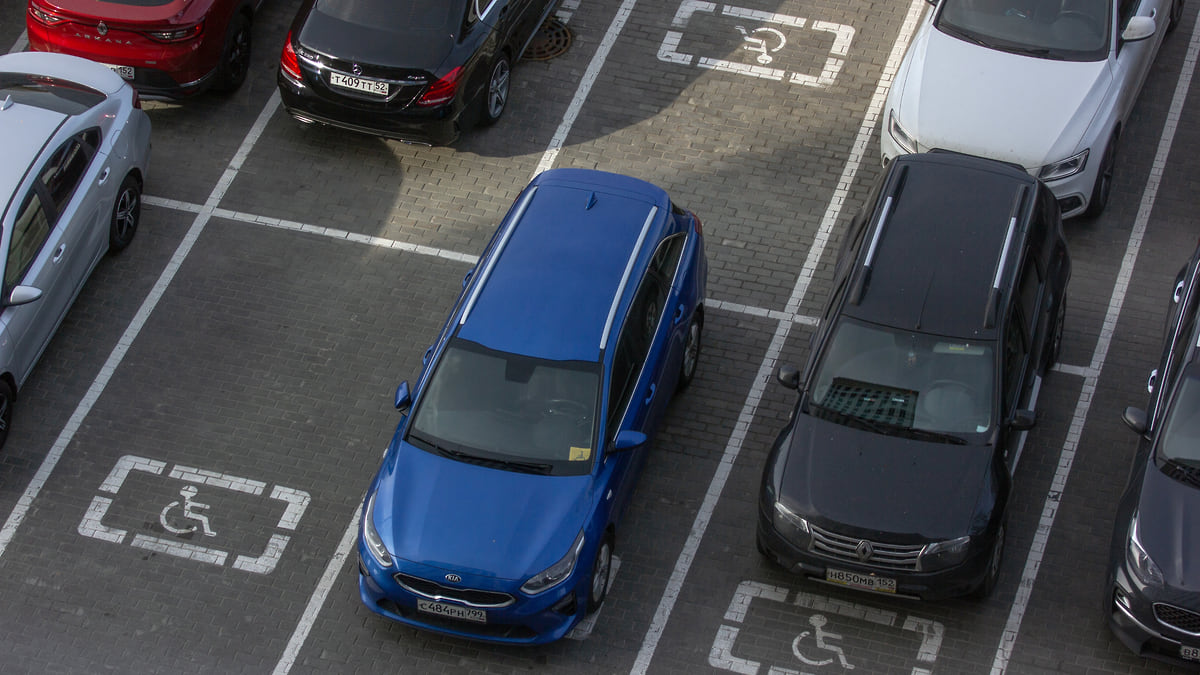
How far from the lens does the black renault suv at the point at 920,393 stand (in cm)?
1101

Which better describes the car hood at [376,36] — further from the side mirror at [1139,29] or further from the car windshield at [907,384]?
the side mirror at [1139,29]

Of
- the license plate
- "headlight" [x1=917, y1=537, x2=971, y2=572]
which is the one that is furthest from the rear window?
"headlight" [x1=917, y1=537, x2=971, y2=572]

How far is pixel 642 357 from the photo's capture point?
11.9m

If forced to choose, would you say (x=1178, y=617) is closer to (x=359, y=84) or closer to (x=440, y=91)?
(x=440, y=91)

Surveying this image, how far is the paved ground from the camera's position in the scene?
1148cm

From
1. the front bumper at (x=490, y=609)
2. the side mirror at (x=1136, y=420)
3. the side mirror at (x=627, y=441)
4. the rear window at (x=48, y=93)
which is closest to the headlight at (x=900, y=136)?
the side mirror at (x=1136, y=420)

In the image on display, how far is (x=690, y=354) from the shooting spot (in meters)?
12.9

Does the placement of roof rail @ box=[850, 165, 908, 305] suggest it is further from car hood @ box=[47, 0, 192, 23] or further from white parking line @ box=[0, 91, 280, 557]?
car hood @ box=[47, 0, 192, 23]

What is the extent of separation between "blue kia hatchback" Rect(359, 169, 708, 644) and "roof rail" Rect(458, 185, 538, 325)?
0.06 ft

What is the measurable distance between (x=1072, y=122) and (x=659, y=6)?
192 inches

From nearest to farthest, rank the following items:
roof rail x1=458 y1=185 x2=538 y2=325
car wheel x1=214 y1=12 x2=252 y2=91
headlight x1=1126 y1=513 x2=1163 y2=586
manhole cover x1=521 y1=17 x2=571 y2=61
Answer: headlight x1=1126 y1=513 x2=1163 y2=586, roof rail x1=458 y1=185 x2=538 y2=325, car wheel x1=214 y1=12 x2=252 y2=91, manhole cover x1=521 y1=17 x2=571 y2=61

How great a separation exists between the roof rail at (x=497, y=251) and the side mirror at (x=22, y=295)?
11.8 feet

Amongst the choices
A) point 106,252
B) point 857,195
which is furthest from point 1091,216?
point 106,252

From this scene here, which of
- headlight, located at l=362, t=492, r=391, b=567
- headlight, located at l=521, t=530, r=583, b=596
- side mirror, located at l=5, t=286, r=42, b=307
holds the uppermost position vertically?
side mirror, located at l=5, t=286, r=42, b=307
